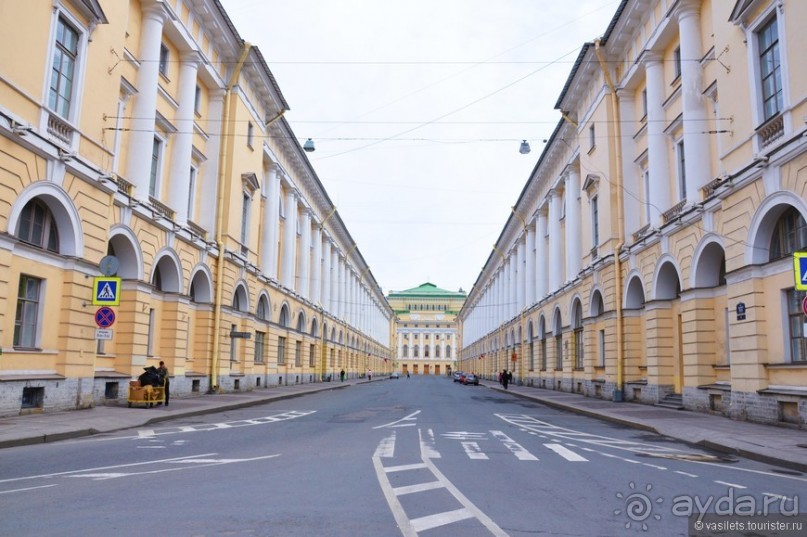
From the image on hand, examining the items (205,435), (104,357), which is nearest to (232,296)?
(104,357)

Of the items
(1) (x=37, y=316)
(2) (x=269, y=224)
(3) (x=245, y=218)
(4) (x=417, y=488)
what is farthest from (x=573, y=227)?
(4) (x=417, y=488)

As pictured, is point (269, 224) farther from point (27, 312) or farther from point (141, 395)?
point (27, 312)

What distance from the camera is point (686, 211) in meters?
22.0

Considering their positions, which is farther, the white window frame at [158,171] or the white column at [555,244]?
the white column at [555,244]

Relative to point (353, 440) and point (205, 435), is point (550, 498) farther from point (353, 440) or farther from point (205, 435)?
point (205, 435)

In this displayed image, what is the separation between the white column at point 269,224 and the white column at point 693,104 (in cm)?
2468

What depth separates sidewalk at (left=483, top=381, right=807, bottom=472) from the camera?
1168 cm

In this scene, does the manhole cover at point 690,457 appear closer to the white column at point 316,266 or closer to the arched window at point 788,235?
the arched window at point 788,235

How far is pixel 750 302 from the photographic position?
18.0m

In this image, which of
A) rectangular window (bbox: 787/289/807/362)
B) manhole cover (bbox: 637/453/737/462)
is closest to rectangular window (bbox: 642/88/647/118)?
rectangular window (bbox: 787/289/807/362)

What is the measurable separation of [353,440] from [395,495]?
20.6ft

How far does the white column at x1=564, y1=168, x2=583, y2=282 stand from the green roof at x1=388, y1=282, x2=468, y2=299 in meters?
124

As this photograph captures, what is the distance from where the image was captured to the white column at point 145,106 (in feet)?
74.9

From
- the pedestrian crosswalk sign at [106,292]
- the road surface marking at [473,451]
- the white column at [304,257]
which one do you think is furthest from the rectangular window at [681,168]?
the white column at [304,257]
